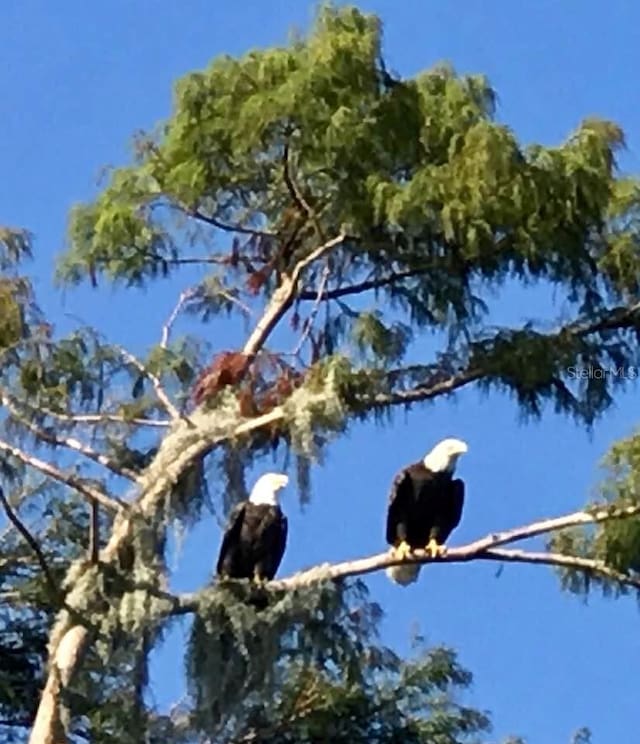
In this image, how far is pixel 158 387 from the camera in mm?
7961

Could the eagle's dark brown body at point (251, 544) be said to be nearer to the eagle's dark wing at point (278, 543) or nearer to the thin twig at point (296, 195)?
the eagle's dark wing at point (278, 543)

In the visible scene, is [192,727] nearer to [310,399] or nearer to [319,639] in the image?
[319,639]

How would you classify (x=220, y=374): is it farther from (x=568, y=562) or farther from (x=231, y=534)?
(x=568, y=562)

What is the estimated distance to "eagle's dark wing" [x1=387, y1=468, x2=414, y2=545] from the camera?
24.7 ft

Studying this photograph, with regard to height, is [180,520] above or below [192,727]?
above

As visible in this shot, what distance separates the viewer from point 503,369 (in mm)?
7648

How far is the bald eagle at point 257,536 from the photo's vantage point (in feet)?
24.6

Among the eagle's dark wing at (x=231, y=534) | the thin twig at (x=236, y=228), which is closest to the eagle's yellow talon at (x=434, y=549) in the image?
the eagle's dark wing at (x=231, y=534)

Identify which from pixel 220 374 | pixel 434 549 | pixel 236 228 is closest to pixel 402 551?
pixel 434 549

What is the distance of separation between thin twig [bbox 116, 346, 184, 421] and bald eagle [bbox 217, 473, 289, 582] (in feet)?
1.16

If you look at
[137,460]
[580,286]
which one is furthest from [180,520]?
[580,286]

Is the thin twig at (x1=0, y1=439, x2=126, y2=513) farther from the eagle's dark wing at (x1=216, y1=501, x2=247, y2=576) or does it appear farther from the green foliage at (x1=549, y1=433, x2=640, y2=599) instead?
the green foliage at (x1=549, y1=433, x2=640, y2=599)

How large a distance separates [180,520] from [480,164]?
1.41 meters

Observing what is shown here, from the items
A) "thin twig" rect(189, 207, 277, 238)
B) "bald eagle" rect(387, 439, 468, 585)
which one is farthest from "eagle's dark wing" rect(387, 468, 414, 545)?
"thin twig" rect(189, 207, 277, 238)
